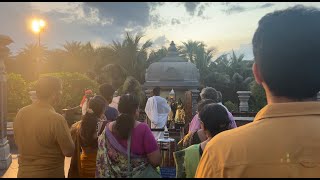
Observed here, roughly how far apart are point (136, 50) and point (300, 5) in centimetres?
2824

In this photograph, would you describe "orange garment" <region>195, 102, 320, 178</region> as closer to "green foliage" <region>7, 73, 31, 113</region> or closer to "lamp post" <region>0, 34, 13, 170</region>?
"lamp post" <region>0, 34, 13, 170</region>

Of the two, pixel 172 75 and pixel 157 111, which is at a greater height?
pixel 172 75

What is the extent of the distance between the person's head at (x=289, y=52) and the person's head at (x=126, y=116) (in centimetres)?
191

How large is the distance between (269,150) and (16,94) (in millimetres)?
18243

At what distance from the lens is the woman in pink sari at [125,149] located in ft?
9.87

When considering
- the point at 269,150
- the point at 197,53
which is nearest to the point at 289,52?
the point at 269,150

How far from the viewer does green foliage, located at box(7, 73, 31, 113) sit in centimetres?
1761

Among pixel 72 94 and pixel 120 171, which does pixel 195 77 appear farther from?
pixel 120 171

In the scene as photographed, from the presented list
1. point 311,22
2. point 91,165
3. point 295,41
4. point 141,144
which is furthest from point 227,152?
point 91,165

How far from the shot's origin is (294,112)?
117 cm

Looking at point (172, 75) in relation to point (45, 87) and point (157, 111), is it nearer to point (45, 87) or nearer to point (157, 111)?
point (157, 111)

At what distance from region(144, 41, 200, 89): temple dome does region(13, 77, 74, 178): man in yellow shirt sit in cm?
1179

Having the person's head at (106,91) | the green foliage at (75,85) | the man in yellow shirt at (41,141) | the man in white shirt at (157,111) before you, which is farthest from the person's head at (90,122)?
the green foliage at (75,85)

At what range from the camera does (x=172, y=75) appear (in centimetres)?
1538
